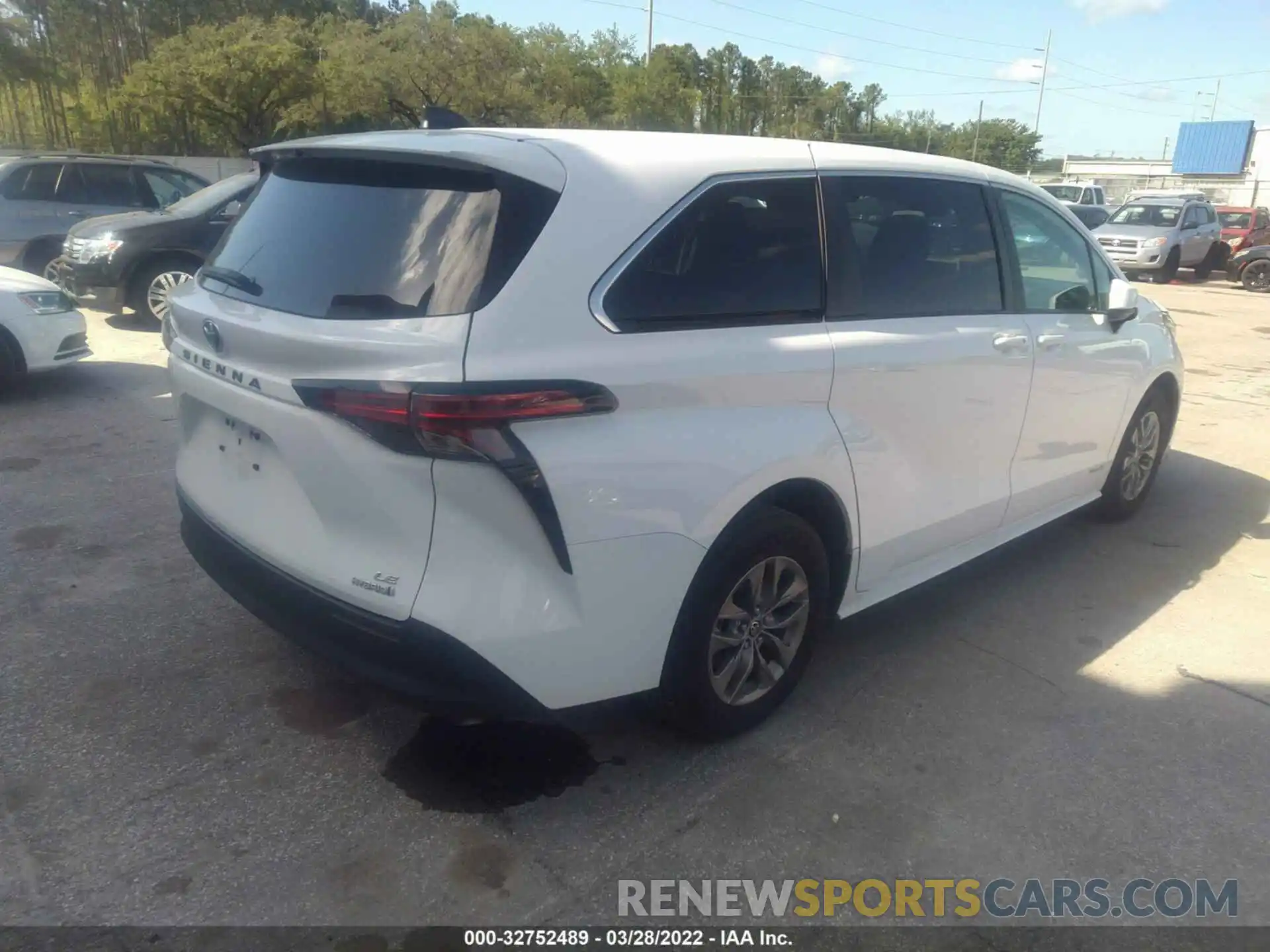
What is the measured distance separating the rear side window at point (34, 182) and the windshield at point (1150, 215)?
20.4m

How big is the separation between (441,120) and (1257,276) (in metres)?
21.8

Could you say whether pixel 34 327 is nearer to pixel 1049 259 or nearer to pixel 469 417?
pixel 469 417

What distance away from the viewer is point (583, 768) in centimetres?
308

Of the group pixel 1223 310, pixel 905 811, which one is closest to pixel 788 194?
pixel 905 811

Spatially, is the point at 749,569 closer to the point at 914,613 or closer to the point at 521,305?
the point at 521,305

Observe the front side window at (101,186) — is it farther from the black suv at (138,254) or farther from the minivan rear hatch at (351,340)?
the minivan rear hatch at (351,340)

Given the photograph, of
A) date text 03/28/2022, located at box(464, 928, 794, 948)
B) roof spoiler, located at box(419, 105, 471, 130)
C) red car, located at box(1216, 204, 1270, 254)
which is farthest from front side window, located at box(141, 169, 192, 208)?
red car, located at box(1216, 204, 1270, 254)

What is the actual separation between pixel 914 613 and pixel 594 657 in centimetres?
217

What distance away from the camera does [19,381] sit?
7582 millimetres

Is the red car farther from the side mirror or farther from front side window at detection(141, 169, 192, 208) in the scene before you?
front side window at detection(141, 169, 192, 208)

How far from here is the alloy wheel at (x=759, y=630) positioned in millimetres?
3031

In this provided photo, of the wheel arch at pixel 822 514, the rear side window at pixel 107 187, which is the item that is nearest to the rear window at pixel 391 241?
the wheel arch at pixel 822 514

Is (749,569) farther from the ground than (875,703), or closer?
farther from the ground

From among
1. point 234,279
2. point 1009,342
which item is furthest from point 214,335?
point 1009,342
